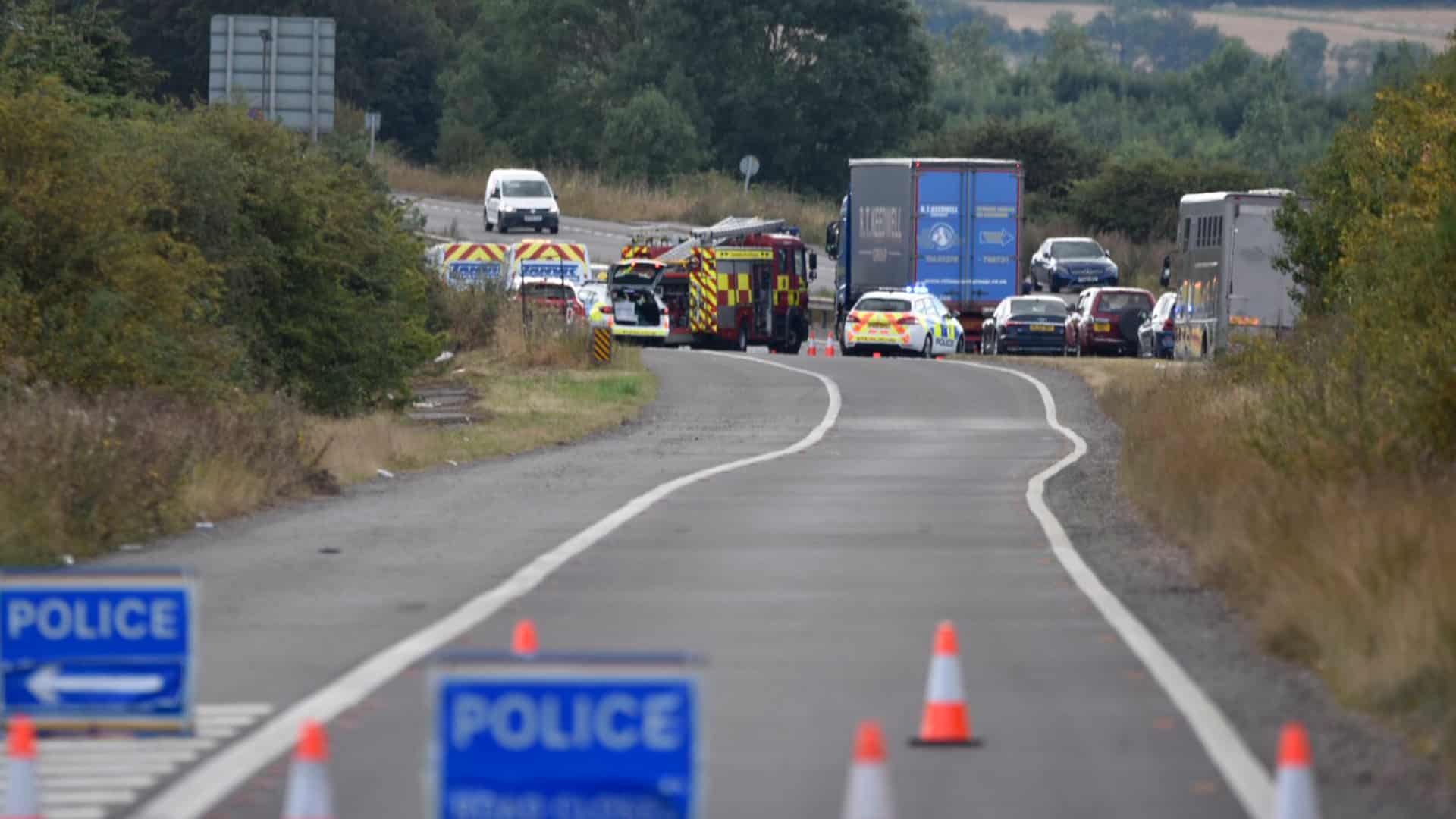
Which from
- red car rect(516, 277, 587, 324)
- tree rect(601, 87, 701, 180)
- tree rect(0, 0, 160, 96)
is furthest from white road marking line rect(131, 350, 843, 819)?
tree rect(601, 87, 701, 180)

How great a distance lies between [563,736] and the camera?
6.42 m

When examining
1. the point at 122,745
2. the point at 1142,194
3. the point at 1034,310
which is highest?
the point at 1142,194

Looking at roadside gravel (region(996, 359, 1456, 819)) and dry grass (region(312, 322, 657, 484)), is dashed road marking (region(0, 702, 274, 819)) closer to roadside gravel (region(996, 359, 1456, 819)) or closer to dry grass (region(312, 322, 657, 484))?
roadside gravel (region(996, 359, 1456, 819))

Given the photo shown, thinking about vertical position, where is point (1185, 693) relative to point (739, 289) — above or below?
below

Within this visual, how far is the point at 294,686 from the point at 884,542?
7711mm

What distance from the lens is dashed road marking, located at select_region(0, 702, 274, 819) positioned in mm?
8609

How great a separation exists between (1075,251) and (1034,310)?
64.8ft

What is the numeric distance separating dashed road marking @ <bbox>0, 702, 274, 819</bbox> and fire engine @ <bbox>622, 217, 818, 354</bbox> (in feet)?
142

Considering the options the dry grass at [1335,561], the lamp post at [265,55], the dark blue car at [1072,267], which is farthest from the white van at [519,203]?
the dry grass at [1335,561]

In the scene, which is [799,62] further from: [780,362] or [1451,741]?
[1451,741]

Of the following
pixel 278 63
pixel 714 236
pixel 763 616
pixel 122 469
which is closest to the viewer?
pixel 763 616

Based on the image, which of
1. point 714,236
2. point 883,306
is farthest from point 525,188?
point 883,306

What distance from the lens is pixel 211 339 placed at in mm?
25281

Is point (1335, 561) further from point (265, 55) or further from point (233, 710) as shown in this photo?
point (265, 55)
